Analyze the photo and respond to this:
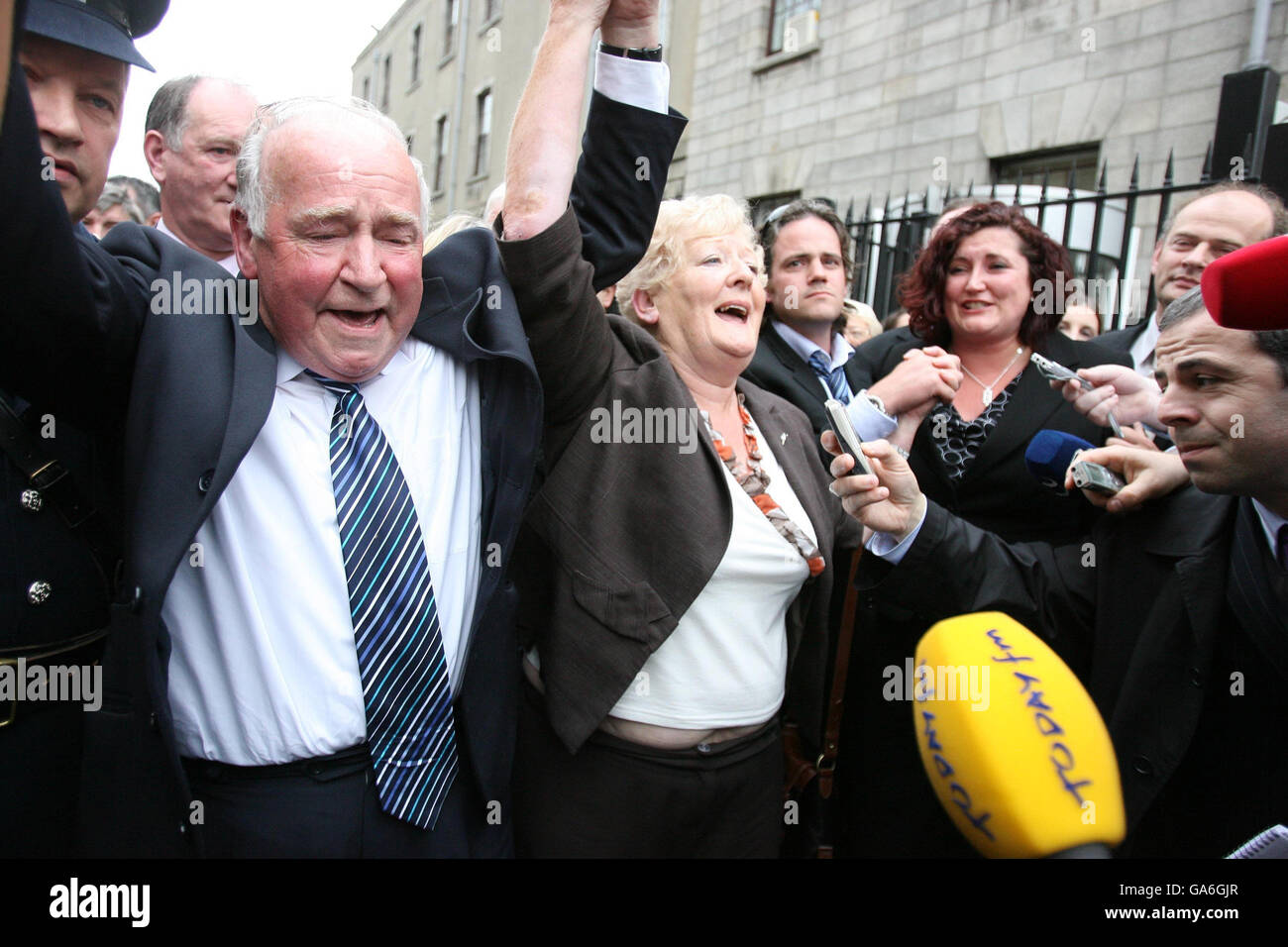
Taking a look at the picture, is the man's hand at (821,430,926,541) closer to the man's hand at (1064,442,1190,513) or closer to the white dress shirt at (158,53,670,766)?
the man's hand at (1064,442,1190,513)

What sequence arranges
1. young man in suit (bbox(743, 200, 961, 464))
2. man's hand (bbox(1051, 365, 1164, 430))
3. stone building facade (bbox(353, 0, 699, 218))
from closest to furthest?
1. man's hand (bbox(1051, 365, 1164, 430))
2. young man in suit (bbox(743, 200, 961, 464))
3. stone building facade (bbox(353, 0, 699, 218))

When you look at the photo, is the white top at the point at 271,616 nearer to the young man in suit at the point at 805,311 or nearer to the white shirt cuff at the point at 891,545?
the white shirt cuff at the point at 891,545

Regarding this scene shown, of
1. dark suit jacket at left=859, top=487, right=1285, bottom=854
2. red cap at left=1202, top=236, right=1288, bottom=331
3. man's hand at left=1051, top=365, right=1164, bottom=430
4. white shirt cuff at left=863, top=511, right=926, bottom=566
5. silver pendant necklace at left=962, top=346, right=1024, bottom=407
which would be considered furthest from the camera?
silver pendant necklace at left=962, top=346, right=1024, bottom=407

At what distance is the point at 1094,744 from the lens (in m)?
0.95

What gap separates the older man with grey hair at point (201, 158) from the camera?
272 cm

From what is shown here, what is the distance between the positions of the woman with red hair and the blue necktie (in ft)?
1.19

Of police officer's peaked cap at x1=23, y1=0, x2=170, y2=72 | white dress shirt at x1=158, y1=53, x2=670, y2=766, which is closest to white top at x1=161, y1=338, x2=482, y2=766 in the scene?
white dress shirt at x1=158, y1=53, x2=670, y2=766

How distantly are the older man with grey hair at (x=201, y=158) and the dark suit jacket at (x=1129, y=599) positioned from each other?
7.65 ft

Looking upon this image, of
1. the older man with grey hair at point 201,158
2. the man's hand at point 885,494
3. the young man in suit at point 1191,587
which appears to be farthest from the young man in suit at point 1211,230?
the older man with grey hair at point 201,158

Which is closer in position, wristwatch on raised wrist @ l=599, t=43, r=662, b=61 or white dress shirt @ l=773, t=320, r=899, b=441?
wristwatch on raised wrist @ l=599, t=43, r=662, b=61

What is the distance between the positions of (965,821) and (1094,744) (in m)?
0.17

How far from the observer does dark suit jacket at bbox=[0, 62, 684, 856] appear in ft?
3.99
